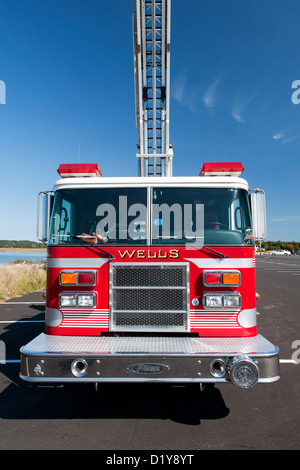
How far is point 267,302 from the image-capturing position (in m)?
9.86

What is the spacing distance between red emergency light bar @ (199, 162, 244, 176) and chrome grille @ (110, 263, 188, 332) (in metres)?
1.22

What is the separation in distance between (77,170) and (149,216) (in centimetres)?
107

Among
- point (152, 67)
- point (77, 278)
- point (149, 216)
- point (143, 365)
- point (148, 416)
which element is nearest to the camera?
point (143, 365)

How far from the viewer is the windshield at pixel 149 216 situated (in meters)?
3.53

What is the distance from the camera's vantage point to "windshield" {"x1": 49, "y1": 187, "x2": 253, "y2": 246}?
11.6 feet

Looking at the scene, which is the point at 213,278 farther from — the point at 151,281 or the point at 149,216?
the point at 149,216

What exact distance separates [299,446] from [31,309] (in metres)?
7.81

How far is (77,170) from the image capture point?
3793 mm

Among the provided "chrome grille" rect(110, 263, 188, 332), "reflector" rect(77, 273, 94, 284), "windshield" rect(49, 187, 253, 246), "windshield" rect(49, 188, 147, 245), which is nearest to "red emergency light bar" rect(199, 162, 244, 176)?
"windshield" rect(49, 187, 253, 246)

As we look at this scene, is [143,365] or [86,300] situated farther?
[86,300]

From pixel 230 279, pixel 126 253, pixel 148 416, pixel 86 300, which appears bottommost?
pixel 148 416

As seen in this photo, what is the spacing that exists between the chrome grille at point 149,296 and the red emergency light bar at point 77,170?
1.22m

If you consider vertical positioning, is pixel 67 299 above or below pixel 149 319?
above

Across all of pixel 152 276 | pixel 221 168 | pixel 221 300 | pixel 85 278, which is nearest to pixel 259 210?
pixel 221 168
